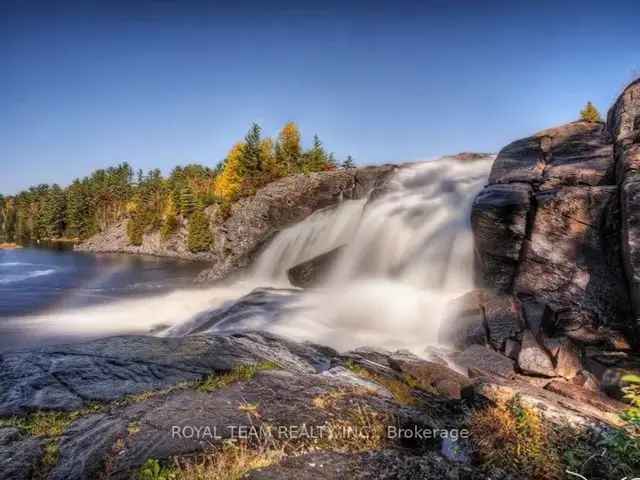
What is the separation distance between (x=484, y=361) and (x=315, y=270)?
13.3m

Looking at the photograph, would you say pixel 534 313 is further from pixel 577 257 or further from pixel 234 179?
pixel 234 179

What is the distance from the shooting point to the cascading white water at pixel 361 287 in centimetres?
1458

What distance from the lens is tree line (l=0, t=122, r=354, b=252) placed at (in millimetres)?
53062

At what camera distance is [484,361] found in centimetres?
1050

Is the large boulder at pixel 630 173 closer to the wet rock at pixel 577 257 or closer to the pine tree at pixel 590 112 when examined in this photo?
the wet rock at pixel 577 257

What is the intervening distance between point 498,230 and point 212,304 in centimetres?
1571

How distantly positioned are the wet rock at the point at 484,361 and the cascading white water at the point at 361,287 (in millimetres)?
1598

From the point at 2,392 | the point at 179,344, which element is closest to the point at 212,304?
the point at 179,344

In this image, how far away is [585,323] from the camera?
11734mm

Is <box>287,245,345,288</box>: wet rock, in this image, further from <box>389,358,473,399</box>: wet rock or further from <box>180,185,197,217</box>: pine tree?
<box>180,185,197,217</box>: pine tree

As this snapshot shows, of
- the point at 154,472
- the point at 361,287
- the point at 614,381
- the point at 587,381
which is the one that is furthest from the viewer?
the point at 361,287

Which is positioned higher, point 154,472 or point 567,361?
point 154,472

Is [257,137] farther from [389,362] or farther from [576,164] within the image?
[389,362]

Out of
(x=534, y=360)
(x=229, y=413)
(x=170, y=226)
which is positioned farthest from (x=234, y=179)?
(x=229, y=413)
